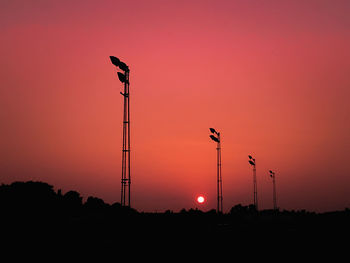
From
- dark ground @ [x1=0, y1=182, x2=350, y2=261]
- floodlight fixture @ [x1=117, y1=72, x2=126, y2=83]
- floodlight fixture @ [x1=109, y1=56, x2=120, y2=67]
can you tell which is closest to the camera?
dark ground @ [x1=0, y1=182, x2=350, y2=261]

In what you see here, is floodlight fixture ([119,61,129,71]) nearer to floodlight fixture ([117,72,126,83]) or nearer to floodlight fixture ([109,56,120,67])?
floodlight fixture ([109,56,120,67])

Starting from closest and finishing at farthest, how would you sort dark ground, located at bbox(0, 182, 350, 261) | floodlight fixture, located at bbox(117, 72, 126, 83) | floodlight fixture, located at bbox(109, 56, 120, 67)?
→ 1. dark ground, located at bbox(0, 182, 350, 261)
2. floodlight fixture, located at bbox(109, 56, 120, 67)
3. floodlight fixture, located at bbox(117, 72, 126, 83)

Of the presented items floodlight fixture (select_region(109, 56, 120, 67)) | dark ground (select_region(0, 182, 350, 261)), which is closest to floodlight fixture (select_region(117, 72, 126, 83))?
floodlight fixture (select_region(109, 56, 120, 67))

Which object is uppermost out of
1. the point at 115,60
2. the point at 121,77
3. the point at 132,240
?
the point at 115,60

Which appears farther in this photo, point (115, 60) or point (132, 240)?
point (115, 60)

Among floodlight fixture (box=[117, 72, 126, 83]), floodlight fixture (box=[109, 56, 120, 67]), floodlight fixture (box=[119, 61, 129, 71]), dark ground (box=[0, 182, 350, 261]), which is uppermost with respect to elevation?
floodlight fixture (box=[109, 56, 120, 67])

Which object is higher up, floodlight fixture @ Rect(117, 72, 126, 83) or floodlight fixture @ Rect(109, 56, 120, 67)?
floodlight fixture @ Rect(109, 56, 120, 67)

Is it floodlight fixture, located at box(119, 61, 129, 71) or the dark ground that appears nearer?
the dark ground

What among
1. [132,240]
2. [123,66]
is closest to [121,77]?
[123,66]

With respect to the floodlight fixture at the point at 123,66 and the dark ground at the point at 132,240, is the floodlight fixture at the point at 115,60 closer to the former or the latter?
the floodlight fixture at the point at 123,66

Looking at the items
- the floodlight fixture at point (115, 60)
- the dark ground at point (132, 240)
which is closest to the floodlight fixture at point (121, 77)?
the floodlight fixture at point (115, 60)

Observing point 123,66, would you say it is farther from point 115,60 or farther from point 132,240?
point 132,240

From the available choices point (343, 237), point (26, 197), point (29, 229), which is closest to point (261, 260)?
point (343, 237)

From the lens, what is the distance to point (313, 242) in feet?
89.6
